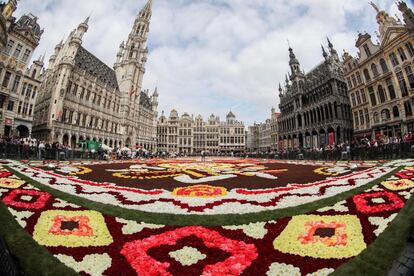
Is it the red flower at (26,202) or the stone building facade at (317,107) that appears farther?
the stone building facade at (317,107)

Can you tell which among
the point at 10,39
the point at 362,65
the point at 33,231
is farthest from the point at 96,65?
the point at 33,231

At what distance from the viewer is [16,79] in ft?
88.5

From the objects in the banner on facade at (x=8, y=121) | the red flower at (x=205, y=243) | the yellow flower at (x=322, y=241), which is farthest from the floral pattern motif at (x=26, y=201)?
the banner on facade at (x=8, y=121)

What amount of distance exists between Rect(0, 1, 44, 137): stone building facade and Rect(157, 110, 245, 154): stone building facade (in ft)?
191

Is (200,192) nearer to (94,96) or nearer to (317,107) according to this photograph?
(317,107)

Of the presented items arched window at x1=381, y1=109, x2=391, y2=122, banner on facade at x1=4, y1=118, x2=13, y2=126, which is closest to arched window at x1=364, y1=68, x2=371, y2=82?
arched window at x1=381, y1=109, x2=391, y2=122

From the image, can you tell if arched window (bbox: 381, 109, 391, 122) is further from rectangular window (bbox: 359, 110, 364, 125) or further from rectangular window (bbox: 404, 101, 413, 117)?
rectangular window (bbox: 359, 110, 364, 125)

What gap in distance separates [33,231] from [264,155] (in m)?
33.1

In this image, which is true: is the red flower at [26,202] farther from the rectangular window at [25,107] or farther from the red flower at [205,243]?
the rectangular window at [25,107]

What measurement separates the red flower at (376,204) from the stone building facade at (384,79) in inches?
1052

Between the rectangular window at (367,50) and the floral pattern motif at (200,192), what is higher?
the rectangular window at (367,50)

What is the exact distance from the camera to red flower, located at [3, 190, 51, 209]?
3.60 m

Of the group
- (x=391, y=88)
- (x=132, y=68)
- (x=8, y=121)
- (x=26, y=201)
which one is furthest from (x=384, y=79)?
(x=132, y=68)

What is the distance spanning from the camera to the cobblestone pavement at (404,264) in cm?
189
